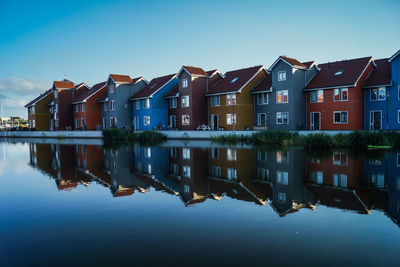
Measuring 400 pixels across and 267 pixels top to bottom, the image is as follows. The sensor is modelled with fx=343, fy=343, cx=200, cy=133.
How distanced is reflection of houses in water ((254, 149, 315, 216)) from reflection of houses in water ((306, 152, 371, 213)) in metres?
0.33

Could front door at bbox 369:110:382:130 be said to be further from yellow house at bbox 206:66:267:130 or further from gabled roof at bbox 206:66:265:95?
gabled roof at bbox 206:66:265:95

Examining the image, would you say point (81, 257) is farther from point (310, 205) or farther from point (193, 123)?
point (193, 123)

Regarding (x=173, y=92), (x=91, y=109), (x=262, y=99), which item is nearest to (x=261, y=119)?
(x=262, y=99)

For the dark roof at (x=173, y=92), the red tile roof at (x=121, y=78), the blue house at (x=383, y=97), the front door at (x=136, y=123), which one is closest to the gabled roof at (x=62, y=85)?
the red tile roof at (x=121, y=78)

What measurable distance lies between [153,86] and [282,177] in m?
39.6

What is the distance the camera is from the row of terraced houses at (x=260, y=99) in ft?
106

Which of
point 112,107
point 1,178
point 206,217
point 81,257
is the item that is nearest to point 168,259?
point 81,257

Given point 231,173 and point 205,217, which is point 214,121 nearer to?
point 231,173

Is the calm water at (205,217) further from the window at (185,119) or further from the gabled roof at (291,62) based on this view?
the window at (185,119)

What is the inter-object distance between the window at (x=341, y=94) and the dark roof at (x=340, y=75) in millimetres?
685

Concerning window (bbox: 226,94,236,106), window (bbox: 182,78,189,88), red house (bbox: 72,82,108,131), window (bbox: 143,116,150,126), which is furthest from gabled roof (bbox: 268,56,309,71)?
red house (bbox: 72,82,108,131)

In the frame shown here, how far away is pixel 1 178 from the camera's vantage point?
47.4 ft

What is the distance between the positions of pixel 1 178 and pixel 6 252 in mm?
10163

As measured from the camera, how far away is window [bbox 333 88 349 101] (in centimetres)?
3272
